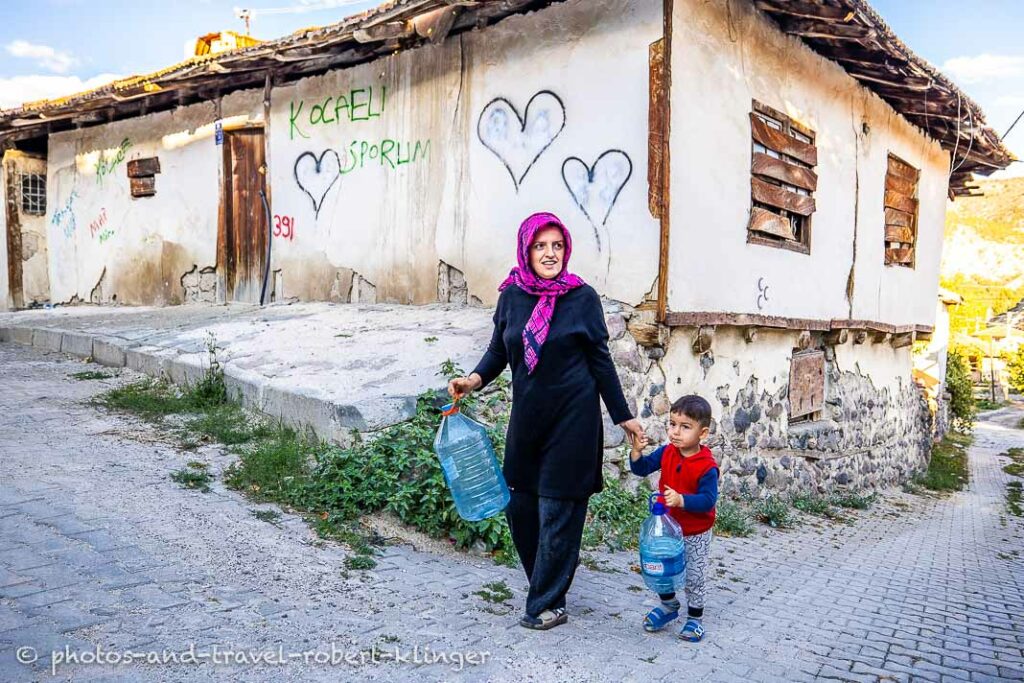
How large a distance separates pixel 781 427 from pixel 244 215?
710cm

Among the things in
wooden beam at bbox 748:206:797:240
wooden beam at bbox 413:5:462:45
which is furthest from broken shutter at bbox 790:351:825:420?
wooden beam at bbox 413:5:462:45

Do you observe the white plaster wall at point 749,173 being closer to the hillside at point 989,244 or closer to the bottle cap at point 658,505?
the bottle cap at point 658,505

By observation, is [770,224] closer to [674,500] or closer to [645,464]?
[645,464]

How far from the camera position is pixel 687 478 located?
327 centimetres

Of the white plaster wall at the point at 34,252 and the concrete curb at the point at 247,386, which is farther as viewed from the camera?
the white plaster wall at the point at 34,252

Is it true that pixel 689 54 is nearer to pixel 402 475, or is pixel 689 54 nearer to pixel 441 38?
pixel 441 38

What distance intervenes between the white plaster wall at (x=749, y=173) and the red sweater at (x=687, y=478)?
3.02m

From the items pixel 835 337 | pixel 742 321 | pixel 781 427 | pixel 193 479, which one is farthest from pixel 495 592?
pixel 835 337

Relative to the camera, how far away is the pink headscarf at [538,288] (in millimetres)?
3164

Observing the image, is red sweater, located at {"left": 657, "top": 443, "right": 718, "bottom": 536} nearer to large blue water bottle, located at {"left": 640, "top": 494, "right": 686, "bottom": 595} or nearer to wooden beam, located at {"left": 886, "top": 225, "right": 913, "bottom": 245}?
large blue water bottle, located at {"left": 640, "top": 494, "right": 686, "bottom": 595}

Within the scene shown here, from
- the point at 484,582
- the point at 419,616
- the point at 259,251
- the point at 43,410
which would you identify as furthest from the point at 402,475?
the point at 259,251

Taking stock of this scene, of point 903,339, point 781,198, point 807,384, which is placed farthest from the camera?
point 903,339

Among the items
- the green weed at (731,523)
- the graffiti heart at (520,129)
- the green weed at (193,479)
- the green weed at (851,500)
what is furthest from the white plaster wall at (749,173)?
the green weed at (193,479)

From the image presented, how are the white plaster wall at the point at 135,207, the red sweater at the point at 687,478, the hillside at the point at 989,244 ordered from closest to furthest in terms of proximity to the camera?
the red sweater at the point at 687,478
the white plaster wall at the point at 135,207
the hillside at the point at 989,244
